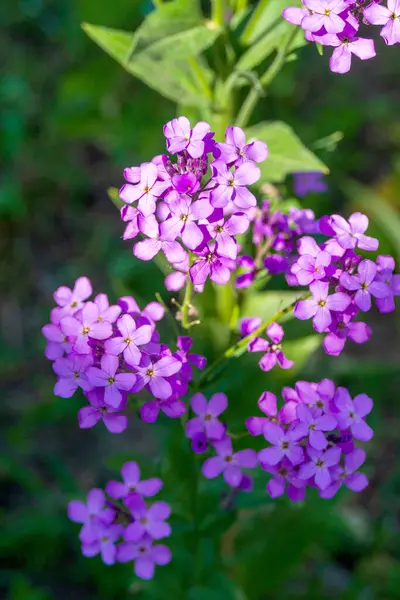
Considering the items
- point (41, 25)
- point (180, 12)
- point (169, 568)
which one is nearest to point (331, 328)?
point (180, 12)

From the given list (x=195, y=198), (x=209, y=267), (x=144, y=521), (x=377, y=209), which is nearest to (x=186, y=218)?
(x=195, y=198)

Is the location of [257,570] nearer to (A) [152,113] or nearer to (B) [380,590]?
(B) [380,590]

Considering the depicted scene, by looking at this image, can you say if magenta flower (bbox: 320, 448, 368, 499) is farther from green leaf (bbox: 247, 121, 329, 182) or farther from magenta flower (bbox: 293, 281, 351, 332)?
green leaf (bbox: 247, 121, 329, 182)

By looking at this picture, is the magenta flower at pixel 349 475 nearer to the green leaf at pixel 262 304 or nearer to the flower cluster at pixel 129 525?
the flower cluster at pixel 129 525

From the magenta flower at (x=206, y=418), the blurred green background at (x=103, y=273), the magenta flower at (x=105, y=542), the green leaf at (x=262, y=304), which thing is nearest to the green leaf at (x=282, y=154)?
the green leaf at (x=262, y=304)

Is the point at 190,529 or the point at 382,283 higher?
the point at 382,283

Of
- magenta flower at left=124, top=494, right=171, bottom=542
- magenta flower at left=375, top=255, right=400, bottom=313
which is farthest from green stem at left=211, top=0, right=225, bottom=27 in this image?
magenta flower at left=124, top=494, right=171, bottom=542
